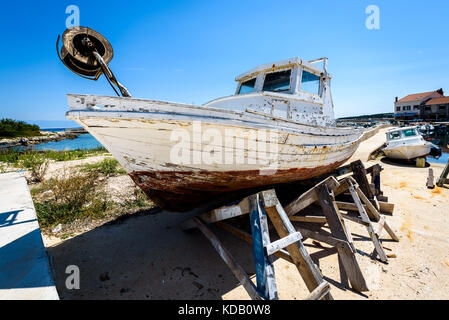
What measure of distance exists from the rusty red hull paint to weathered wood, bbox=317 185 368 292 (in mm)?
755

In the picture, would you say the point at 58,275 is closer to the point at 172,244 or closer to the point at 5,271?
the point at 5,271

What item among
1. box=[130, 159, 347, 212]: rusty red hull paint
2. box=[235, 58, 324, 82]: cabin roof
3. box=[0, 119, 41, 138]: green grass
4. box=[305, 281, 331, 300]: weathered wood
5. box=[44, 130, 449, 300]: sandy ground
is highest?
box=[0, 119, 41, 138]: green grass

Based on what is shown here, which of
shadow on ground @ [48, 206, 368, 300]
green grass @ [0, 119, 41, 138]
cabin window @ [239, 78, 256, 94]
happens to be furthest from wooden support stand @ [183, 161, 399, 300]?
green grass @ [0, 119, 41, 138]

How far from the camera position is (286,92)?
407 cm

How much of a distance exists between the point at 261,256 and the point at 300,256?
0.51 m

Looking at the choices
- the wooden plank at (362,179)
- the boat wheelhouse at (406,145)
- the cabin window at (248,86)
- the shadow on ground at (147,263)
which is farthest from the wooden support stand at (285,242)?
the boat wheelhouse at (406,145)

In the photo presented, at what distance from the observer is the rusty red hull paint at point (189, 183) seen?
8.67 ft

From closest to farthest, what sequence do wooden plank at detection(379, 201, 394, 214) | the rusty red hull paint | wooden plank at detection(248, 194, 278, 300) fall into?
wooden plank at detection(248, 194, 278, 300) < the rusty red hull paint < wooden plank at detection(379, 201, 394, 214)

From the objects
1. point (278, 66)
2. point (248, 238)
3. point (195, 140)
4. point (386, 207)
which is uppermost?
point (278, 66)

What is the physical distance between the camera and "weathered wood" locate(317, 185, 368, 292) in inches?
92.2

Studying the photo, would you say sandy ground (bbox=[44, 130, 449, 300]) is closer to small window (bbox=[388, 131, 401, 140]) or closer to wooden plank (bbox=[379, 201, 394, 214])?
wooden plank (bbox=[379, 201, 394, 214])

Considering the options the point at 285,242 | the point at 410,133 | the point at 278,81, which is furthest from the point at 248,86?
the point at 410,133

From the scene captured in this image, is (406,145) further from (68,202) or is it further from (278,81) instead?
(68,202)

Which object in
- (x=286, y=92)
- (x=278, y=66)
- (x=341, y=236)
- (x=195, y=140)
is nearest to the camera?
(x=195, y=140)
